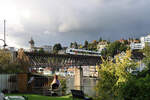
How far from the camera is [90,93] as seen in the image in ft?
51.7

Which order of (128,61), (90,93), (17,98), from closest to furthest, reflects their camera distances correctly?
(17,98) < (128,61) < (90,93)

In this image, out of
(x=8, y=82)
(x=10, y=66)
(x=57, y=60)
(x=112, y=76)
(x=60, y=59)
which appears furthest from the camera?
(x=57, y=60)

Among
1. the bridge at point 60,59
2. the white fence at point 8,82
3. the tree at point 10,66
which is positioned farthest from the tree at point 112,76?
the bridge at point 60,59

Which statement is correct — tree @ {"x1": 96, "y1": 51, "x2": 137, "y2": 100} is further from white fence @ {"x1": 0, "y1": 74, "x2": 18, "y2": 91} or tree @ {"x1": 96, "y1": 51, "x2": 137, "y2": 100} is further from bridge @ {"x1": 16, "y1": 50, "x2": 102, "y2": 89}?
bridge @ {"x1": 16, "y1": 50, "x2": 102, "y2": 89}

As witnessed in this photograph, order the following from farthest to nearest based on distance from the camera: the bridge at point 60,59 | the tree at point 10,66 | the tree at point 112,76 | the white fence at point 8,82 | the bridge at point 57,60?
the bridge at point 60,59
the bridge at point 57,60
the tree at point 10,66
the white fence at point 8,82
the tree at point 112,76

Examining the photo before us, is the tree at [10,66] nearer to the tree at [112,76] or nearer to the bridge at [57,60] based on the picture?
the bridge at [57,60]

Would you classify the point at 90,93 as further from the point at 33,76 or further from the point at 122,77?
the point at 33,76

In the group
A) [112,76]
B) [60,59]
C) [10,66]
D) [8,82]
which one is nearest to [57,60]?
[60,59]

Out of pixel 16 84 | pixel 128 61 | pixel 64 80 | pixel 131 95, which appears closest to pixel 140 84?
pixel 131 95

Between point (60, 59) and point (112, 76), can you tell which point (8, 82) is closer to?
point (112, 76)

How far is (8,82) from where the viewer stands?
21.0 metres

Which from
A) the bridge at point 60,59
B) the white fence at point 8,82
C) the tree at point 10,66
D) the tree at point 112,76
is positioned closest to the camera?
the tree at point 112,76

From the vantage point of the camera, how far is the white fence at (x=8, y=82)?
68.0 feet

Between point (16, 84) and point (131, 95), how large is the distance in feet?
58.1
